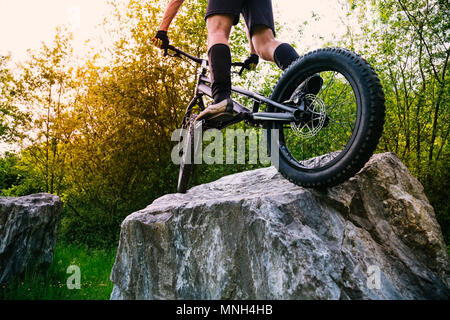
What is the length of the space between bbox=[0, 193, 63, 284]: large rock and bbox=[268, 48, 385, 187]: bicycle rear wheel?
2.89m

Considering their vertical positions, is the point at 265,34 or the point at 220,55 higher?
the point at 265,34

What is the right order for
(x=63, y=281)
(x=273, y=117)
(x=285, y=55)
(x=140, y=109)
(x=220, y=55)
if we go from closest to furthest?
(x=273, y=117) < (x=220, y=55) < (x=285, y=55) < (x=63, y=281) < (x=140, y=109)

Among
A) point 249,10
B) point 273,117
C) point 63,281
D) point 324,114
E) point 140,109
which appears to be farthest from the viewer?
point 140,109

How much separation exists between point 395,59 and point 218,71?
5131mm

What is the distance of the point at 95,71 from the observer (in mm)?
5789

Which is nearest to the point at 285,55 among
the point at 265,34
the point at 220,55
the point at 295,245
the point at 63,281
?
the point at 265,34

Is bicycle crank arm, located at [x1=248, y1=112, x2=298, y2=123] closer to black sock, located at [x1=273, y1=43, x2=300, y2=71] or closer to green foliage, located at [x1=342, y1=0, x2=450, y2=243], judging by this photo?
black sock, located at [x1=273, y1=43, x2=300, y2=71]

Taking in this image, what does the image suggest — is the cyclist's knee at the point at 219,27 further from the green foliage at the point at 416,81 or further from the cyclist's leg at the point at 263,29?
the green foliage at the point at 416,81

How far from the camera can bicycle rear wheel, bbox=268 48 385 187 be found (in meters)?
1.63

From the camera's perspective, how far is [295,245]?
5.40 ft

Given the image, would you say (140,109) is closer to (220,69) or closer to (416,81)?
(220,69)

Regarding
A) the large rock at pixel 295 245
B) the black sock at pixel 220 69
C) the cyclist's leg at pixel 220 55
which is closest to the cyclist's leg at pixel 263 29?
the cyclist's leg at pixel 220 55

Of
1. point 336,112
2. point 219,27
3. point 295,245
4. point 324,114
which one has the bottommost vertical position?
point 295,245

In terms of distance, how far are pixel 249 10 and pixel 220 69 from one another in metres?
0.62
